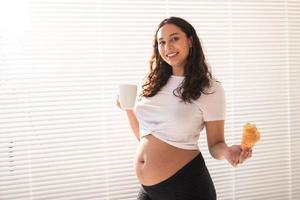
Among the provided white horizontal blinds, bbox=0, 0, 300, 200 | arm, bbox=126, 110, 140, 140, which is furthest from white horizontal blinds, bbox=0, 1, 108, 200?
arm, bbox=126, 110, 140, 140

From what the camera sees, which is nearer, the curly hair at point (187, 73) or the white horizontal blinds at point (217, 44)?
the curly hair at point (187, 73)

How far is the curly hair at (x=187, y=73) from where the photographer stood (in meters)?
1.65

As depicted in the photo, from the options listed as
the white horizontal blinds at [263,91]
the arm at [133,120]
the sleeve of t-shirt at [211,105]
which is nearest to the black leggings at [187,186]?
the sleeve of t-shirt at [211,105]

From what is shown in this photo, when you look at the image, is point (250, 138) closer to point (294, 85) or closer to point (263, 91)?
point (263, 91)

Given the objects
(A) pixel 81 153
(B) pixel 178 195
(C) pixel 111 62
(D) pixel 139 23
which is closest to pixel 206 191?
(B) pixel 178 195

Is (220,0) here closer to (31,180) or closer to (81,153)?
(81,153)

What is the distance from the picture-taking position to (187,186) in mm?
1620

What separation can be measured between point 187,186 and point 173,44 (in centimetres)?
61

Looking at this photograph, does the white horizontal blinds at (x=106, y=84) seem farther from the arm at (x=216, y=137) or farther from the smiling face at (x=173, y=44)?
the arm at (x=216, y=137)

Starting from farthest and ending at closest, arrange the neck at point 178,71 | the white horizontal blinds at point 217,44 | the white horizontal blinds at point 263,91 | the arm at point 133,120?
the white horizontal blinds at point 263,91, the white horizontal blinds at point 217,44, the arm at point 133,120, the neck at point 178,71

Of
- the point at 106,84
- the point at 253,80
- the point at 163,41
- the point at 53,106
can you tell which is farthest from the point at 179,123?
the point at 253,80

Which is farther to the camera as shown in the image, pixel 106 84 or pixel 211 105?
pixel 106 84

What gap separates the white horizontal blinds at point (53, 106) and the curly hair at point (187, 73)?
40 centimetres

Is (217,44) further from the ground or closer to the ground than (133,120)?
further from the ground
